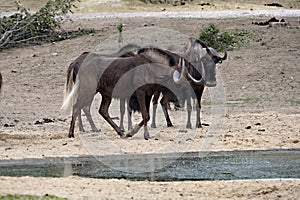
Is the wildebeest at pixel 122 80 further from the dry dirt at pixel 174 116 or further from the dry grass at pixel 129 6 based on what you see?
the dry grass at pixel 129 6

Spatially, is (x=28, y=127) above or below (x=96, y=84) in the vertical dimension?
below

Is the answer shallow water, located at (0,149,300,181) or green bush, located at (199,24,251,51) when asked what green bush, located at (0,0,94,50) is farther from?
shallow water, located at (0,149,300,181)

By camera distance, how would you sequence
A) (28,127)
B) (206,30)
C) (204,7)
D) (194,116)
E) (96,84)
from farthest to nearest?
(204,7) → (206,30) → (194,116) → (28,127) → (96,84)

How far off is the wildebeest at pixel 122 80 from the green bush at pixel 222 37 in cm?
826

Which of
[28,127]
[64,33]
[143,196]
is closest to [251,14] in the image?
[64,33]

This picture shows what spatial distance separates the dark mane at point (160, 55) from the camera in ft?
48.0

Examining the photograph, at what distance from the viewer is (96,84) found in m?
15.0

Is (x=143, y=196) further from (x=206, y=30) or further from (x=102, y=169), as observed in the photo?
(x=206, y=30)

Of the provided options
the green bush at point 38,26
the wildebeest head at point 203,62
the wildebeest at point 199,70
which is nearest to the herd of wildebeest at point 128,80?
the wildebeest at point 199,70

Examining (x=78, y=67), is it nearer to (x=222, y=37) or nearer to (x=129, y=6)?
(x=222, y=37)

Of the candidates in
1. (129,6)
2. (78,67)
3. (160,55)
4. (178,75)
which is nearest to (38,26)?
(78,67)

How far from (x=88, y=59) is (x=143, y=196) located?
6254 mm

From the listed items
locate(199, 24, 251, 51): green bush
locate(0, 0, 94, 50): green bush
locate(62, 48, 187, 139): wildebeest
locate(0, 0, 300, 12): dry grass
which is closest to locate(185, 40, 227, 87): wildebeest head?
locate(62, 48, 187, 139): wildebeest

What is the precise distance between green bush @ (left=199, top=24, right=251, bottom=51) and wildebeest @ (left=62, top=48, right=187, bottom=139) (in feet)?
27.1
